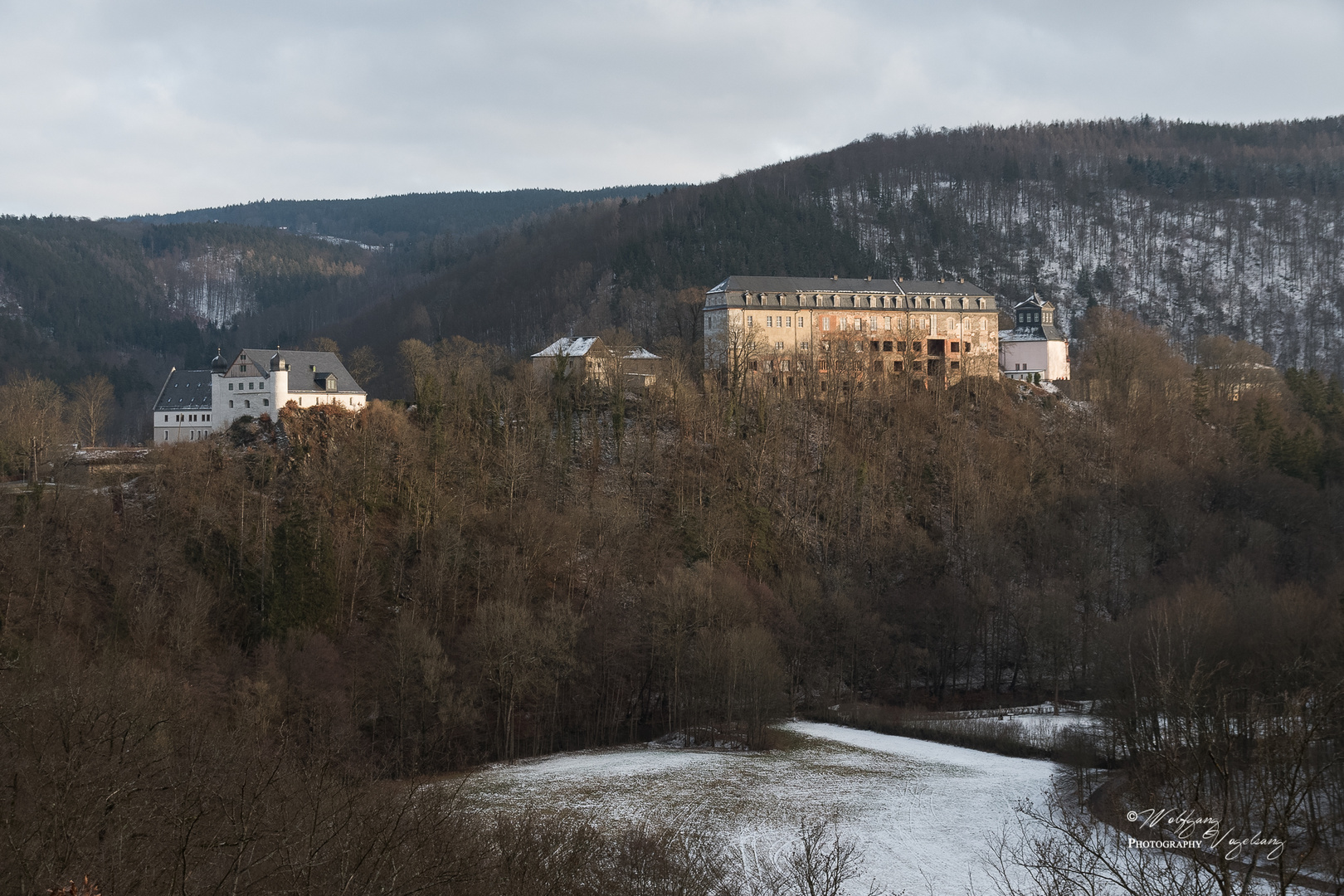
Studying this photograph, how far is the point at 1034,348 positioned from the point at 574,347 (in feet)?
109

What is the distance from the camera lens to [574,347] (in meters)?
77.9

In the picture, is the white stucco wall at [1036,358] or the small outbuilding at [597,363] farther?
the white stucco wall at [1036,358]

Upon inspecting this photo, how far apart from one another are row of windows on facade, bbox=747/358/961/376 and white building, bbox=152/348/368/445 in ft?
82.6

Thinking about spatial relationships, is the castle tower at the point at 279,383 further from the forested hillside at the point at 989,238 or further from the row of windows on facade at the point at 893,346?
the forested hillside at the point at 989,238

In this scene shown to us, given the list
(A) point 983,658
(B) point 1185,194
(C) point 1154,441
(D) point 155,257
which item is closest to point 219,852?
(A) point 983,658

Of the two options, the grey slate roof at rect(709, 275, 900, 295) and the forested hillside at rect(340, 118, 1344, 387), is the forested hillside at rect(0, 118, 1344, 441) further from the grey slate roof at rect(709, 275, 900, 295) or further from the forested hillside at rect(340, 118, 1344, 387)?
the grey slate roof at rect(709, 275, 900, 295)

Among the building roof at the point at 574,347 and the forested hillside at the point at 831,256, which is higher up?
the forested hillside at the point at 831,256

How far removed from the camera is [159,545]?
173 ft

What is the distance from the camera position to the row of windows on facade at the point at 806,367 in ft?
252

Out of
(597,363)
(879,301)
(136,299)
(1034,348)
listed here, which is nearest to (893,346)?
(879,301)

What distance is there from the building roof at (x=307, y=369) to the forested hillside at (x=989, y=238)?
3725cm

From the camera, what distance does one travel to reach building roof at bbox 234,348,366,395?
6519cm

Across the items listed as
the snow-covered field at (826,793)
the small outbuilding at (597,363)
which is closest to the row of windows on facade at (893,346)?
the small outbuilding at (597,363)

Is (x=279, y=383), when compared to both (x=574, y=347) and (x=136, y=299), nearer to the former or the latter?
(x=574, y=347)
